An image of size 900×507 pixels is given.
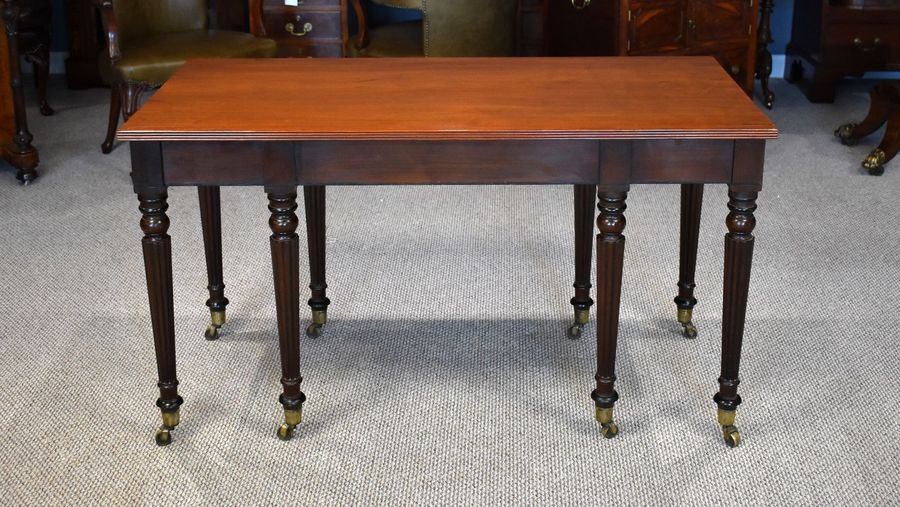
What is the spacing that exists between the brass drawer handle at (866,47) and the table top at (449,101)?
2.31 meters

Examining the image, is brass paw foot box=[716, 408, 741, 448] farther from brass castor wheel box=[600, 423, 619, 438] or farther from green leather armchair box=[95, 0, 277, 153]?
green leather armchair box=[95, 0, 277, 153]

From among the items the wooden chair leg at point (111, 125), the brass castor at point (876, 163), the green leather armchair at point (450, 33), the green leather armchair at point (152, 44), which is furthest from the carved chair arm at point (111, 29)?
the brass castor at point (876, 163)

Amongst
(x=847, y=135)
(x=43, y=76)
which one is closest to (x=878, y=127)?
(x=847, y=135)

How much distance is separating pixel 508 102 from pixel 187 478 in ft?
3.51

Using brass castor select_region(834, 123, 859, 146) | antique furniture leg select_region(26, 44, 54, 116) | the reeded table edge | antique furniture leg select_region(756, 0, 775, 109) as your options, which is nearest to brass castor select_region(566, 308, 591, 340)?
the reeded table edge

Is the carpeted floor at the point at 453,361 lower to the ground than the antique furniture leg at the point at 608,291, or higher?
lower

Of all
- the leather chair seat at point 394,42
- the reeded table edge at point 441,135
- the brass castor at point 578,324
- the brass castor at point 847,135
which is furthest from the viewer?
the leather chair seat at point 394,42

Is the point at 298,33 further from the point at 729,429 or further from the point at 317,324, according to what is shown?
the point at 729,429

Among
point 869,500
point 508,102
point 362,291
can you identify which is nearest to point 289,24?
point 362,291

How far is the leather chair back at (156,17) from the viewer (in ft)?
15.2

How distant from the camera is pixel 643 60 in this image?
295 centimetres

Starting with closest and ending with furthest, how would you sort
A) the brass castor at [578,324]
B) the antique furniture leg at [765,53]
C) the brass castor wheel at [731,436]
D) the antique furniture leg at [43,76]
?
the brass castor wheel at [731,436]
the brass castor at [578,324]
the antique furniture leg at [43,76]
the antique furniture leg at [765,53]

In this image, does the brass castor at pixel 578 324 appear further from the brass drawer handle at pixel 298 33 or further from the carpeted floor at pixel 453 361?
the brass drawer handle at pixel 298 33

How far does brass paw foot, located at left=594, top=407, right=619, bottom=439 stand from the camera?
265cm
